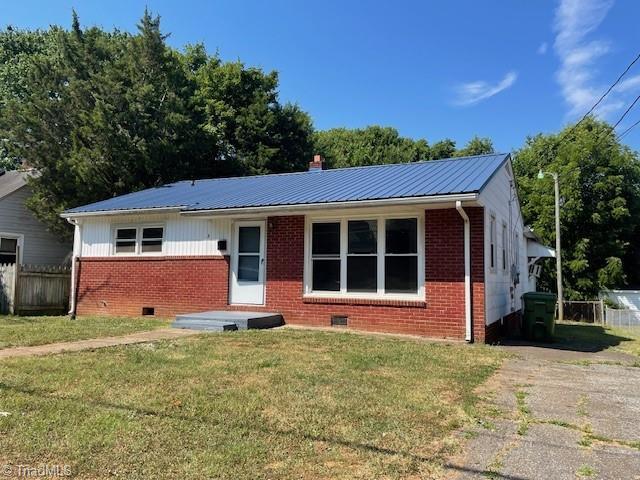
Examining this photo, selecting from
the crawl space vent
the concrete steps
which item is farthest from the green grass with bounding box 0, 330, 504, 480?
the crawl space vent

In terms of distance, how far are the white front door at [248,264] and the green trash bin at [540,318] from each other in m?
6.18

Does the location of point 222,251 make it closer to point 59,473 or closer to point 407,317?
point 407,317

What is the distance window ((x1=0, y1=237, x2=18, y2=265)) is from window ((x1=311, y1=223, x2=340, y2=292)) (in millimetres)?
14521

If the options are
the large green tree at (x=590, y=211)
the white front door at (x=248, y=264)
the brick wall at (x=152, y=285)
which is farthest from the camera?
the large green tree at (x=590, y=211)

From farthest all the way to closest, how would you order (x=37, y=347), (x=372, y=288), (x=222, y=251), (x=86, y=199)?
1. (x=86, y=199)
2. (x=222, y=251)
3. (x=372, y=288)
4. (x=37, y=347)

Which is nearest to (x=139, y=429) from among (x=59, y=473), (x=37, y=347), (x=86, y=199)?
(x=59, y=473)

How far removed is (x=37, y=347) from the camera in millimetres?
8211

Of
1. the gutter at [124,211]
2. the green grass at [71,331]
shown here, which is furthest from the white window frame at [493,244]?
the gutter at [124,211]

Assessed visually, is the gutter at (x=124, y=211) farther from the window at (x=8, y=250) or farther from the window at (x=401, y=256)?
the window at (x=8, y=250)

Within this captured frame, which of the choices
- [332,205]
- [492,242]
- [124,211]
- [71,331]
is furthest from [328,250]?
[124,211]

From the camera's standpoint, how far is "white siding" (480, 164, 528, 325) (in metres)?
10.7

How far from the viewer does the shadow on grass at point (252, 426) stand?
145 inches

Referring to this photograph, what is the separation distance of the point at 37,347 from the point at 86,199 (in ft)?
44.4

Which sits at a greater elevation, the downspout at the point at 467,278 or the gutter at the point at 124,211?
the gutter at the point at 124,211
